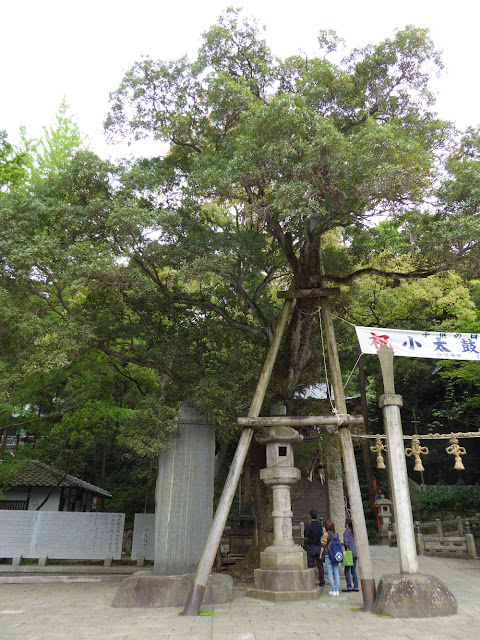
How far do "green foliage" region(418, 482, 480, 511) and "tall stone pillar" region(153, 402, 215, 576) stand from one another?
13.5m

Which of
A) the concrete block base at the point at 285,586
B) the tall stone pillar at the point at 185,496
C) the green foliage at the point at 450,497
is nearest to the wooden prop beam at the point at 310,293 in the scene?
the tall stone pillar at the point at 185,496

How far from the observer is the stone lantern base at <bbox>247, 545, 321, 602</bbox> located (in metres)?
7.93

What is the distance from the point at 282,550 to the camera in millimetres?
8406

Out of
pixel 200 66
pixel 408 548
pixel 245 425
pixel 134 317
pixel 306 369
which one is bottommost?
pixel 408 548

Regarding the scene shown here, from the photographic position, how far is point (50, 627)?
6.30 m

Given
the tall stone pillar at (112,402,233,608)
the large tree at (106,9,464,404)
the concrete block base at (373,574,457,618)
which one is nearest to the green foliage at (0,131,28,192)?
the large tree at (106,9,464,404)

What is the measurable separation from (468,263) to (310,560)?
7.26 m

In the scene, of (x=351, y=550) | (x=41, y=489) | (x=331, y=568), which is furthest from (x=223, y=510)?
(x=41, y=489)

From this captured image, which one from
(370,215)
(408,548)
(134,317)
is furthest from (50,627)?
(370,215)

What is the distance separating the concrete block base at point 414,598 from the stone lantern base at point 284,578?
148 centimetres

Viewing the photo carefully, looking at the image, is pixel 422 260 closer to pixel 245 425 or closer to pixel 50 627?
pixel 245 425

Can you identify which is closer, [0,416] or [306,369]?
[306,369]

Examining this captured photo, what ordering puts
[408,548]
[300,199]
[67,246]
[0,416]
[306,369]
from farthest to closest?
1. [0,416]
2. [306,369]
3. [67,246]
4. [300,199]
5. [408,548]

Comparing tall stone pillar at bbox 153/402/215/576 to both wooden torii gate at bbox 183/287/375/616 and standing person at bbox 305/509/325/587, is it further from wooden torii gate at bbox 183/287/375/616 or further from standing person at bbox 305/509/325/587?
standing person at bbox 305/509/325/587
